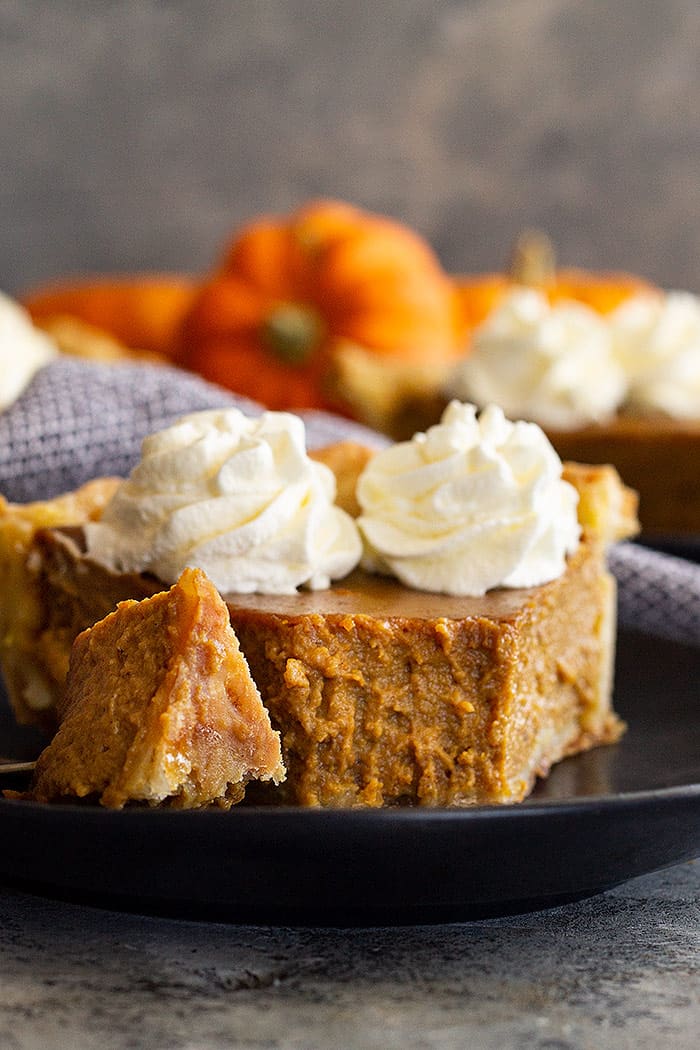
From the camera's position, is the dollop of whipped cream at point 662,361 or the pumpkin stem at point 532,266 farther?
the pumpkin stem at point 532,266

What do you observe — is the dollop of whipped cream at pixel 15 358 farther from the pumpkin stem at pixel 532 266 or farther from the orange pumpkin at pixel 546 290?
the orange pumpkin at pixel 546 290

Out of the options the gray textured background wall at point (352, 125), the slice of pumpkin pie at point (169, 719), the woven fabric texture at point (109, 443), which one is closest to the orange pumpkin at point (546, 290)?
the gray textured background wall at point (352, 125)

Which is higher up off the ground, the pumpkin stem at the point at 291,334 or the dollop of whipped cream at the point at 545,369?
the dollop of whipped cream at the point at 545,369

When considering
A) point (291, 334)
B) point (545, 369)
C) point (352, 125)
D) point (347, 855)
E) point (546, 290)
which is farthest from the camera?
point (352, 125)

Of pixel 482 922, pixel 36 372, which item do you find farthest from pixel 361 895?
pixel 36 372

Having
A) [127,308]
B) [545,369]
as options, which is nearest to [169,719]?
[545,369]

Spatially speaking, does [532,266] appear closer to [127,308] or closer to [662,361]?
[662,361]

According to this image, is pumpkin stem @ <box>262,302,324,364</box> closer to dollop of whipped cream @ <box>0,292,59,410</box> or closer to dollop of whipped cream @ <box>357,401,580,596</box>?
dollop of whipped cream @ <box>0,292,59,410</box>
